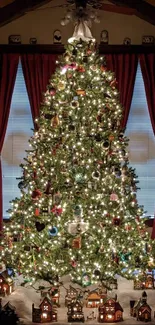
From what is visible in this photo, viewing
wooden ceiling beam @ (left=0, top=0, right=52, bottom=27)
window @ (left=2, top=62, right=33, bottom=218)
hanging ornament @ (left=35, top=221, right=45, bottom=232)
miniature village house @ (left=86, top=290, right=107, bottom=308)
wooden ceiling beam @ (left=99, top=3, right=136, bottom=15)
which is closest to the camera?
miniature village house @ (left=86, top=290, right=107, bottom=308)

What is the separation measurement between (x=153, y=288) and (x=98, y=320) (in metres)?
0.95

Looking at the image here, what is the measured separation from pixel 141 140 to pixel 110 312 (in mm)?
2436

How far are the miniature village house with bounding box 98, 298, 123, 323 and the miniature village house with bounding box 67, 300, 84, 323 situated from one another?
0.16 metres

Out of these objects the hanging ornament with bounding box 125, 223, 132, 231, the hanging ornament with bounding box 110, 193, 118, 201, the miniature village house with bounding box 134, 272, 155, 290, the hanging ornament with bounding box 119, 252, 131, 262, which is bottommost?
the miniature village house with bounding box 134, 272, 155, 290

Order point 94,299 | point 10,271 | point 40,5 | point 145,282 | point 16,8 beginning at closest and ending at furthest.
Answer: point 94,299
point 10,271
point 145,282
point 16,8
point 40,5

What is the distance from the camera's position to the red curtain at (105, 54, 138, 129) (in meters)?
6.22

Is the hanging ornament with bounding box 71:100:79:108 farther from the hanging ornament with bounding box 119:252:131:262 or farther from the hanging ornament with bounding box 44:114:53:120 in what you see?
the hanging ornament with bounding box 119:252:131:262

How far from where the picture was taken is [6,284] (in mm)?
5137

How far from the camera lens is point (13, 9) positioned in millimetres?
5879

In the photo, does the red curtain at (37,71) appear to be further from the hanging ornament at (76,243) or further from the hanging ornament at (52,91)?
the hanging ornament at (76,243)

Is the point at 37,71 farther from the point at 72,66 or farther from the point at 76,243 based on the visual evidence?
the point at 76,243

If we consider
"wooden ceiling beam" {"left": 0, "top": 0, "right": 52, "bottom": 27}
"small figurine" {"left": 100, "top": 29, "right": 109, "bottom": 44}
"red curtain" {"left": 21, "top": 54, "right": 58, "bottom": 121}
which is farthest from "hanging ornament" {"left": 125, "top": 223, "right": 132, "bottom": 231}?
"wooden ceiling beam" {"left": 0, "top": 0, "right": 52, "bottom": 27}

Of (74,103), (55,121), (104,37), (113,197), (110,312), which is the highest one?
(104,37)

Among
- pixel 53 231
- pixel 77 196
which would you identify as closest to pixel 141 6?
pixel 77 196
